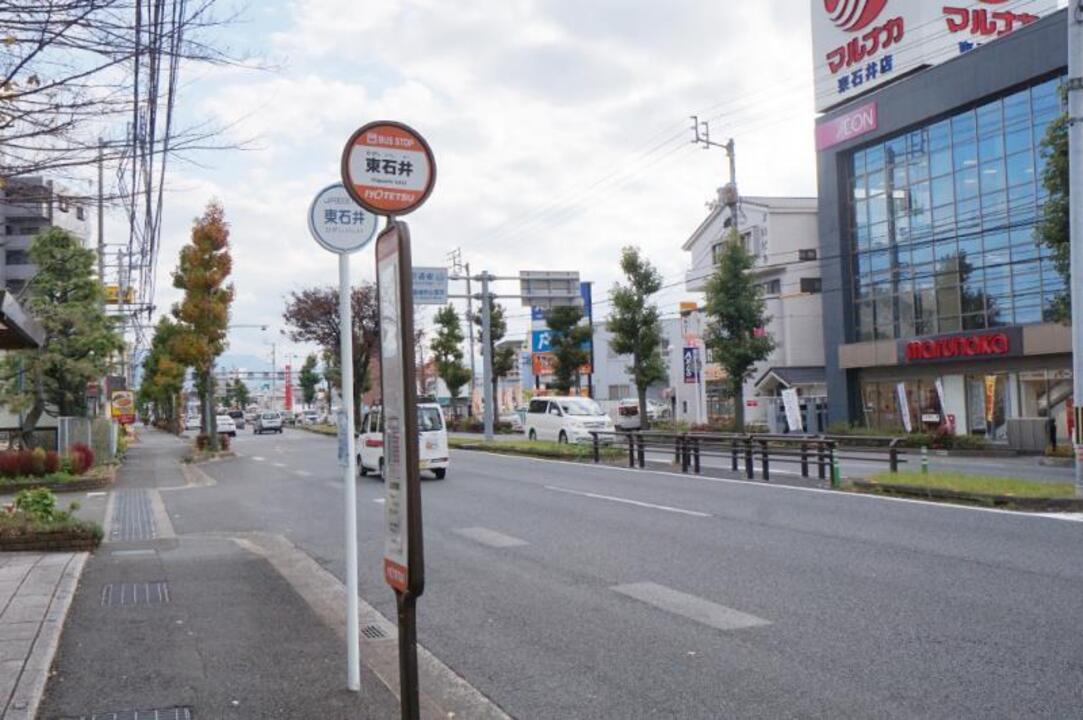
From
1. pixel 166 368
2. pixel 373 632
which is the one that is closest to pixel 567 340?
pixel 166 368

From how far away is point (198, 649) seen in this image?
20.3 feet

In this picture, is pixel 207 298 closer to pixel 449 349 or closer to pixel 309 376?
pixel 449 349

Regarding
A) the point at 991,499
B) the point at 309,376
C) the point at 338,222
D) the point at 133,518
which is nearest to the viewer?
the point at 338,222

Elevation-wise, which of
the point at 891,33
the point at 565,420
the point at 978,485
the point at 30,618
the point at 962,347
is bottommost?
the point at 978,485

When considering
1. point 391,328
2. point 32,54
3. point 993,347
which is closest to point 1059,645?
point 391,328

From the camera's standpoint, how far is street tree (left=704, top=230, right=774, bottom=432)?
33.6 metres

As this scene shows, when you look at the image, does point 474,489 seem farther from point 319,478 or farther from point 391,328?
point 391,328

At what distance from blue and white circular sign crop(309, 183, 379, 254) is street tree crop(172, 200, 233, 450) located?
29899mm

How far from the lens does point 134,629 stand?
6.76 meters

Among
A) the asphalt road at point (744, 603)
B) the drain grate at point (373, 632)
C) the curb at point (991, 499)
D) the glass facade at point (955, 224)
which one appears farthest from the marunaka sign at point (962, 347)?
the drain grate at point (373, 632)

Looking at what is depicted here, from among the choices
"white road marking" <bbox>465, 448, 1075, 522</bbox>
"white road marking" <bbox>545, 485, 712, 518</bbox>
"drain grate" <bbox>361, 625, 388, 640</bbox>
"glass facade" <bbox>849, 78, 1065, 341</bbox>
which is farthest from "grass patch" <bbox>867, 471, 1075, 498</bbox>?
"glass facade" <bbox>849, 78, 1065, 341</bbox>

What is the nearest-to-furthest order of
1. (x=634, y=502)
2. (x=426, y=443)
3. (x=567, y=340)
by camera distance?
(x=634, y=502)
(x=426, y=443)
(x=567, y=340)

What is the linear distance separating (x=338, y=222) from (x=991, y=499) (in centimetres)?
1134

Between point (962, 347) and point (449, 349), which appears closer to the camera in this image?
point (962, 347)
